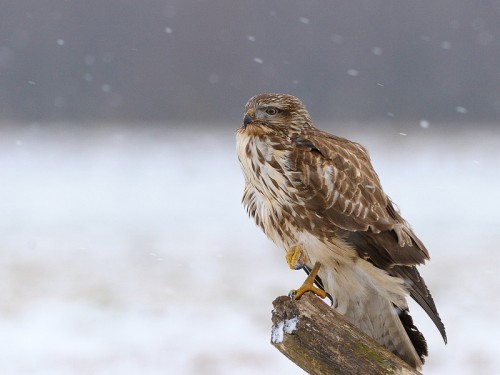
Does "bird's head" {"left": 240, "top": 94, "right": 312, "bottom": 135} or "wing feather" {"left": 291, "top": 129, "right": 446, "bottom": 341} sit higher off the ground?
"bird's head" {"left": 240, "top": 94, "right": 312, "bottom": 135}

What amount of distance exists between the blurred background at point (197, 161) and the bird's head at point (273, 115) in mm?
3348

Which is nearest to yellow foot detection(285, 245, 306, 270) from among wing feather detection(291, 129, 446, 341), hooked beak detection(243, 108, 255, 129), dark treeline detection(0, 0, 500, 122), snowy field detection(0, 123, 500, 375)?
wing feather detection(291, 129, 446, 341)

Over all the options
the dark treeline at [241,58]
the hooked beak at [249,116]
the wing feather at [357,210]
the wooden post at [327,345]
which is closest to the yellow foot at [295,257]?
the wing feather at [357,210]

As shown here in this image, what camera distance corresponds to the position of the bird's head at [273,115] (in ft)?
14.6

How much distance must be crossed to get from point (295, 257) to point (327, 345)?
0.74 m

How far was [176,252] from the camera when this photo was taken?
11.2m

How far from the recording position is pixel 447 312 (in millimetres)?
8641

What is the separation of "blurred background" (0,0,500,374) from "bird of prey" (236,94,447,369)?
117 inches

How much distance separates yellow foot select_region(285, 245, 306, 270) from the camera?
4.55m

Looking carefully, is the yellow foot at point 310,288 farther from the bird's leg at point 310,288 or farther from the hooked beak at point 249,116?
the hooked beak at point 249,116

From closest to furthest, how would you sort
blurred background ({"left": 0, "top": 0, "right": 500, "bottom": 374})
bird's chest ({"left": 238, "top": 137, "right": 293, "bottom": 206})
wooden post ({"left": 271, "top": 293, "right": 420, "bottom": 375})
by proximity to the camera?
wooden post ({"left": 271, "top": 293, "right": 420, "bottom": 375}), bird's chest ({"left": 238, "top": 137, "right": 293, "bottom": 206}), blurred background ({"left": 0, "top": 0, "right": 500, "bottom": 374})

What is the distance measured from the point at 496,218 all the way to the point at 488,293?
12.8 feet

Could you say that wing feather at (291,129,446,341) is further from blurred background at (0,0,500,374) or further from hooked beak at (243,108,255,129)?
blurred background at (0,0,500,374)

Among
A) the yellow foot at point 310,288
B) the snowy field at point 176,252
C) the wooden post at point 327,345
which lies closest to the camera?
the wooden post at point 327,345
